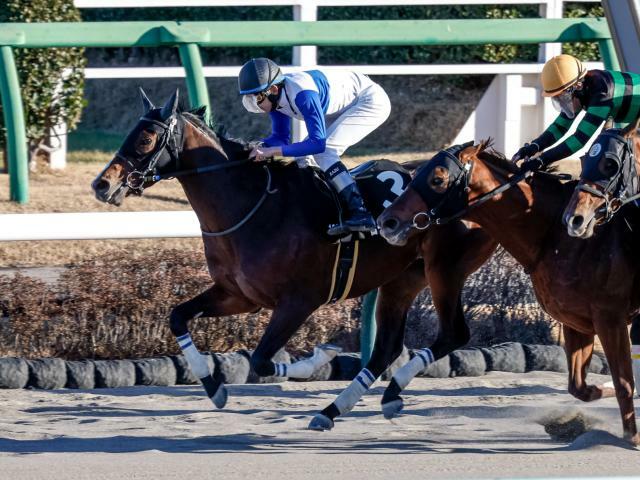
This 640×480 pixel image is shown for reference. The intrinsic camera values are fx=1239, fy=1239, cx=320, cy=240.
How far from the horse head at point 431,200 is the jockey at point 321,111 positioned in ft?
1.81

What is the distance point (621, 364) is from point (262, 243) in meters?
1.73

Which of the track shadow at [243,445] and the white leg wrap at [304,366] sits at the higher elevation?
the white leg wrap at [304,366]

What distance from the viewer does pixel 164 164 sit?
19.2ft

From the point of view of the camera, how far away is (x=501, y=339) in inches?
306

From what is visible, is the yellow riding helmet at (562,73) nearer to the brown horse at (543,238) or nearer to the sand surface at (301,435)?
the brown horse at (543,238)

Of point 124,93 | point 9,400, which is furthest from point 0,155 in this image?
point 9,400

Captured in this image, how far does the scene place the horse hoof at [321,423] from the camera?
5.77 meters

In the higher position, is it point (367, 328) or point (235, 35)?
point (235, 35)

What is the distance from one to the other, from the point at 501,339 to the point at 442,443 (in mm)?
2227

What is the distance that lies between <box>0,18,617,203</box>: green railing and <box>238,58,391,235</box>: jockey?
1676 mm

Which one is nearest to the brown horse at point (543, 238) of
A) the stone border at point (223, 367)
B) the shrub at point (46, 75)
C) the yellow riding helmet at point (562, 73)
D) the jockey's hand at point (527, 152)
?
the jockey's hand at point (527, 152)

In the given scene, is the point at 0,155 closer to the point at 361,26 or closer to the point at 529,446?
the point at 361,26

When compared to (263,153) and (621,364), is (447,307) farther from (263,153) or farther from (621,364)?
(263,153)

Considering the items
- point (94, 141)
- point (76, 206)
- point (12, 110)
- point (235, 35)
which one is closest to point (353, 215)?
point (235, 35)
